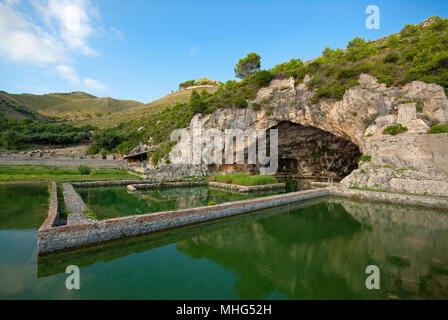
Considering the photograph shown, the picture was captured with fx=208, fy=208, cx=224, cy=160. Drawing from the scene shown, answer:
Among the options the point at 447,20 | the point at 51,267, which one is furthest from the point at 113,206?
the point at 447,20

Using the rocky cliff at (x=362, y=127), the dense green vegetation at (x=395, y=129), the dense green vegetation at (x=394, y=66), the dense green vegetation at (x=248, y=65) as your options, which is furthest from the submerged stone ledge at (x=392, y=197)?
the dense green vegetation at (x=248, y=65)

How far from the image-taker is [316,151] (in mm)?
35281

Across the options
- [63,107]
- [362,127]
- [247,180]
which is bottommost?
[247,180]

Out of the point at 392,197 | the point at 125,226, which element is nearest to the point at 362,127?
the point at 392,197

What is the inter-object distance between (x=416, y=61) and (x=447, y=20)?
12.5 m

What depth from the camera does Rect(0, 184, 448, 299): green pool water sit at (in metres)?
5.06

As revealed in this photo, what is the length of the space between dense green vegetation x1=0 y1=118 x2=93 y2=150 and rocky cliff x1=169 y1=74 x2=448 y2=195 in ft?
108

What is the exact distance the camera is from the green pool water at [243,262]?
5.06 metres

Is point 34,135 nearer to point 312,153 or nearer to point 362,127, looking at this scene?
point 312,153

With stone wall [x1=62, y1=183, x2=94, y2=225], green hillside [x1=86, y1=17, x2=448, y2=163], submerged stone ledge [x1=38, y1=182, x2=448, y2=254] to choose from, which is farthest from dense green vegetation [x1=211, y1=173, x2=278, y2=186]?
stone wall [x1=62, y1=183, x2=94, y2=225]

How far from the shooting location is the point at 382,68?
66.9 feet

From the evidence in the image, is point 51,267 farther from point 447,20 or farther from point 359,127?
point 447,20

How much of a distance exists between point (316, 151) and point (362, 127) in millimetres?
14762

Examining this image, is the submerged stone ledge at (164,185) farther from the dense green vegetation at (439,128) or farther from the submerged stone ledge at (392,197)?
the dense green vegetation at (439,128)
